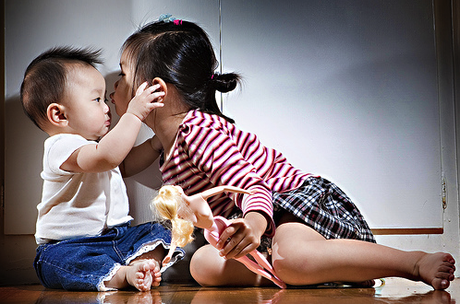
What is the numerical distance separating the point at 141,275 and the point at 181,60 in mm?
473

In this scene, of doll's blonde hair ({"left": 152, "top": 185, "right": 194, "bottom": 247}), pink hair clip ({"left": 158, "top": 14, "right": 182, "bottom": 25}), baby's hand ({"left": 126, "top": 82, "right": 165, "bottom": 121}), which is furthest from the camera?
pink hair clip ({"left": 158, "top": 14, "right": 182, "bottom": 25})

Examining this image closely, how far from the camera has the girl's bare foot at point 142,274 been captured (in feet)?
2.94

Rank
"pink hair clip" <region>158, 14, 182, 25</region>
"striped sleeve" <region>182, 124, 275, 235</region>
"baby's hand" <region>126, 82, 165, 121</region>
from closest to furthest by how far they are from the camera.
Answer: "striped sleeve" <region>182, 124, 275, 235</region>
"baby's hand" <region>126, 82, 165, 121</region>
"pink hair clip" <region>158, 14, 182, 25</region>

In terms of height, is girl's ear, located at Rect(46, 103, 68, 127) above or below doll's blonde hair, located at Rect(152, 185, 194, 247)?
above

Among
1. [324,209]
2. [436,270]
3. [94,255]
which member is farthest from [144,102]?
[436,270]

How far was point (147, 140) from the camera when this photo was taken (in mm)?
1166

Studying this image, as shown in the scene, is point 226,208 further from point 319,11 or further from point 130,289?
point 319,11

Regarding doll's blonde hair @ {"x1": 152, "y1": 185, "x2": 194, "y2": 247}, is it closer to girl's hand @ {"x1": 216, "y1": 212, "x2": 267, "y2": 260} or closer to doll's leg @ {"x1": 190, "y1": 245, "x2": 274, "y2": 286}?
girl's hand @ {"x1": 216, "y1": 212, "x2": 267, "y2": 260}

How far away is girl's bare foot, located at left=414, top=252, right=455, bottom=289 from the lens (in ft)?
2.68

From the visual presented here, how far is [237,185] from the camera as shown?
0.92 m

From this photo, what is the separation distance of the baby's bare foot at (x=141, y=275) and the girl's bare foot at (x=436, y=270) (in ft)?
1.52

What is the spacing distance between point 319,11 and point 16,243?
90 centimetres

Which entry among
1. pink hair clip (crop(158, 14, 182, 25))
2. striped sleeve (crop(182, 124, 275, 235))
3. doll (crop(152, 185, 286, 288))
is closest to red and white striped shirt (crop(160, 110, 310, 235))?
striped sleeve (crop(182, 124, 275, 235))

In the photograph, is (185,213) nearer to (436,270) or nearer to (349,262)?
(349,262)
